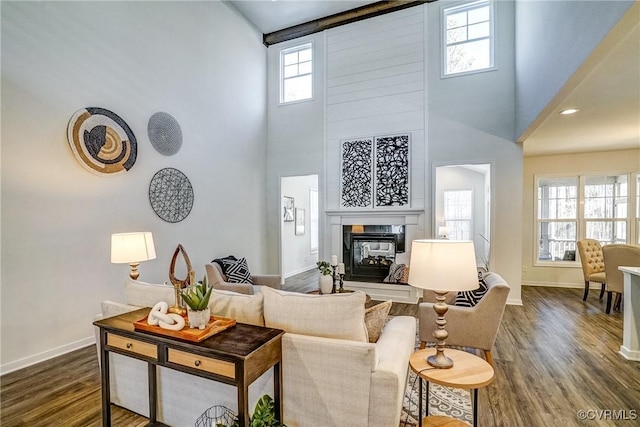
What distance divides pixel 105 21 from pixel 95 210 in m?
2.16

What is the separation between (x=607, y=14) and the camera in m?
1.85

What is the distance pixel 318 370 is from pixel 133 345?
1096 mm

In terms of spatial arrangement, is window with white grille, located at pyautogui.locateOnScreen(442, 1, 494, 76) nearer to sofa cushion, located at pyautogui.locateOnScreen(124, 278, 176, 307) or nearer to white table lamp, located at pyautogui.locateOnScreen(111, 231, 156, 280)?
white table lamp, located at pyautogui.locateOnScreen(111, 231, 156, 280)

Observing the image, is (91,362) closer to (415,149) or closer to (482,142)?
(415,149)

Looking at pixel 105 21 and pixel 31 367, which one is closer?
pixel 31 367

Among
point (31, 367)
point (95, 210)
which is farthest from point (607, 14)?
point (31, 367)

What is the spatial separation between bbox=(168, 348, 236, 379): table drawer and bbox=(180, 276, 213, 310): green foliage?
0.79 feet

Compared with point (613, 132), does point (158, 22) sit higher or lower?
→ higher

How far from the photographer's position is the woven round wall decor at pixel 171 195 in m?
4.07

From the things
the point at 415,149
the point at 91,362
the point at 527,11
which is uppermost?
the point at 527,11

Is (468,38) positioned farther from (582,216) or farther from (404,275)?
(404,275)

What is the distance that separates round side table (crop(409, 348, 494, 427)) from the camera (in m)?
1.61

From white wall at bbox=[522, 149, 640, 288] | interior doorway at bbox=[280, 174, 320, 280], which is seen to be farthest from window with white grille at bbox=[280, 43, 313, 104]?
white wall at bbox=[522, 149, 640, 288]

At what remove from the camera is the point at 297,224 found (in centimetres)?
773
